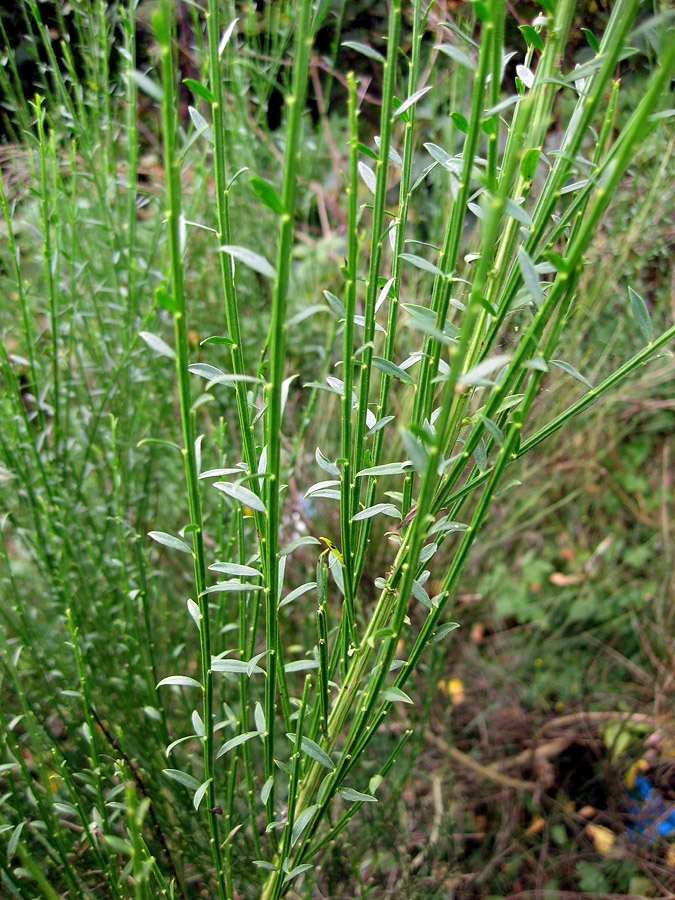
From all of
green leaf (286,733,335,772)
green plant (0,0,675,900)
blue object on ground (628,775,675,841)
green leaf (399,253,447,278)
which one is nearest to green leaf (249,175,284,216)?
green plant (0,0,675,900)

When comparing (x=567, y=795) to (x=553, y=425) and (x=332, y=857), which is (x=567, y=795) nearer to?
(x=332, y=857)

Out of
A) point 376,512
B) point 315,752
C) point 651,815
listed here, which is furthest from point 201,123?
point 651,815

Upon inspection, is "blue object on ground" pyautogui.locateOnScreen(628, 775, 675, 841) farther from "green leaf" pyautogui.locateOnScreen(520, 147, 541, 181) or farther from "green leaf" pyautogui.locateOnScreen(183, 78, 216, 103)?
"green leaf" pyautogui.locateOnScreen(183, 78, 216, 103)

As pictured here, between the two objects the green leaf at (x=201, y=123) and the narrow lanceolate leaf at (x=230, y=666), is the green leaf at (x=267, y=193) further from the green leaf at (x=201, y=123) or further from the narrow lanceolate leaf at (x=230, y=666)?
the narrow lanceolate leaf at (x=230, y=666)

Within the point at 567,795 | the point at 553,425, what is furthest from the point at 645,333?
the point at 567,795

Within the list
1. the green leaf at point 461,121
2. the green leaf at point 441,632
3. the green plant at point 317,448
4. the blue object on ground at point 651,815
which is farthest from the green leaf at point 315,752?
the blue object on ground at point 651,815

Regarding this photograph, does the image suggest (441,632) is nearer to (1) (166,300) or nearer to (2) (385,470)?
(2) (385,470)
